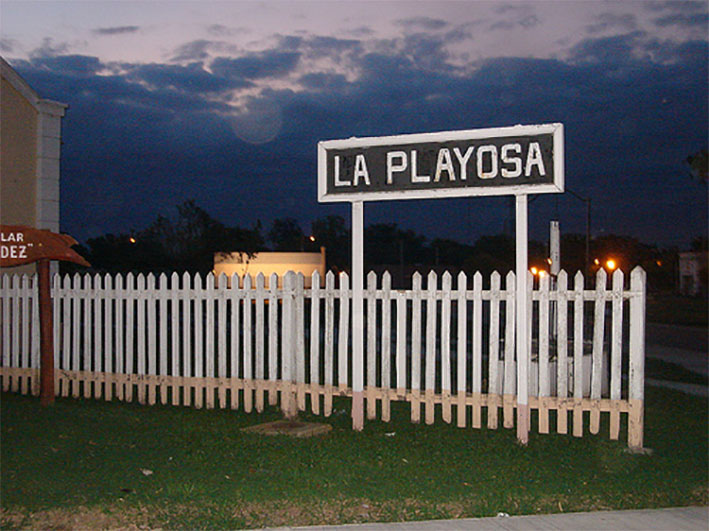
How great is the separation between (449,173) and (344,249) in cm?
7626

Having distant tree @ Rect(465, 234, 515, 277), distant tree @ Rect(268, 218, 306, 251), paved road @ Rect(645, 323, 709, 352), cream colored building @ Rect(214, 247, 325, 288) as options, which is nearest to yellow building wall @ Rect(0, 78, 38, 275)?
paved road @ Rect(645, 323, 709, 352)

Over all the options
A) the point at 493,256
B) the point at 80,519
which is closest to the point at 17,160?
the point at 80,519

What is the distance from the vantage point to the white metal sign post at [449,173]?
298 inches

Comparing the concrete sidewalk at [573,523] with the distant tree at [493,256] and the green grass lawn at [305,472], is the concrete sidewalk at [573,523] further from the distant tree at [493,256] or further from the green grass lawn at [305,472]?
the distant tree at [493,256]

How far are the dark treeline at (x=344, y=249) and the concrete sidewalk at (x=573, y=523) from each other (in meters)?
16.2

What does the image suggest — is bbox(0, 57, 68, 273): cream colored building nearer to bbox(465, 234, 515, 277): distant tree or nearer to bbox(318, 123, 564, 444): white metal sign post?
bbox(318, 123, 564, 444): white metal sign post

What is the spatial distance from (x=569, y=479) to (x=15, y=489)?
4.55 m

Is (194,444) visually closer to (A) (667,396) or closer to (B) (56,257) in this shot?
(B) (56,257)

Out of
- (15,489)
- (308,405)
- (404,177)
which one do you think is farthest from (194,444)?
(404,177)

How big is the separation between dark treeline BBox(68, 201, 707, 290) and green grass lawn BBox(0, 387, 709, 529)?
1423 cm

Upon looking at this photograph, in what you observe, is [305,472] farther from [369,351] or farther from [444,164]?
[444,164]

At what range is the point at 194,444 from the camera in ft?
24.5

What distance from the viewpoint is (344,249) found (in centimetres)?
8419

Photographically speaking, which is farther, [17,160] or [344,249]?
[344,249]
